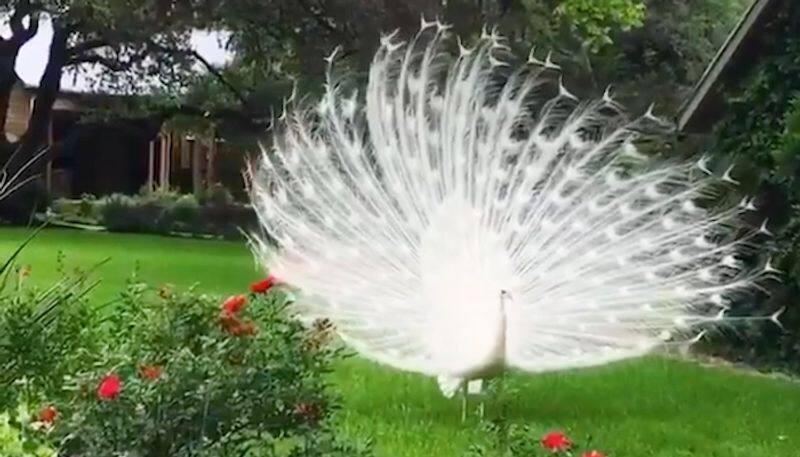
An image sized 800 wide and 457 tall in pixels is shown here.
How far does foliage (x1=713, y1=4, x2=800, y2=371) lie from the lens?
29.0 feet

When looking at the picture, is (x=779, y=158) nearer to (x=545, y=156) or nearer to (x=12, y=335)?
(x=545, y=156)

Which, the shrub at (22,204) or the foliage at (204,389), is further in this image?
the shrub at (22,204)

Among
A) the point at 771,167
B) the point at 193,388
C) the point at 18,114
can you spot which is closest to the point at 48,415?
the point at 193,388

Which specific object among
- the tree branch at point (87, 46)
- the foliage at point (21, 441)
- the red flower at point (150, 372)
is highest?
the tree branch at point (87, 46)

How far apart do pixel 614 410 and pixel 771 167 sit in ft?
10.3

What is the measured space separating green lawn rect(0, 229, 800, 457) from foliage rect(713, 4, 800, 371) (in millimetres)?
796

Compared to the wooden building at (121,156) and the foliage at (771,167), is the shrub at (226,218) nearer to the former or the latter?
the wooden building at (121,156)

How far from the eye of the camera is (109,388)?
3342mm

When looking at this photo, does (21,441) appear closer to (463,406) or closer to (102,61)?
(463,406)

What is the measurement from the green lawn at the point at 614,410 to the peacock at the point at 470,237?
1.00ft

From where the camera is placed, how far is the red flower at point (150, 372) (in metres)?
3.52

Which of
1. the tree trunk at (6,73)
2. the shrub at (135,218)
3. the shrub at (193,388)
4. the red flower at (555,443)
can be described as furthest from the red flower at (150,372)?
the tree trunk at (6,73)

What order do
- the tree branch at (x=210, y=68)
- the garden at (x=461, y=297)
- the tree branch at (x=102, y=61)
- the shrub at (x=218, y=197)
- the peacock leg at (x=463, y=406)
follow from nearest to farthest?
the garden at (x=461, y=297) → the peacock leg at (x=463, y=406) → the tree branch at (x=210, y=68) → the tree branch at (x=102, y=61) → the shrub at (x=218, y=197)

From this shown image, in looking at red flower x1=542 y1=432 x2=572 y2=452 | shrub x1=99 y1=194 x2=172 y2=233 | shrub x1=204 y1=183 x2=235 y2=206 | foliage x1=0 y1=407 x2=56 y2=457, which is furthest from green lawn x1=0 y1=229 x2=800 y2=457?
shrub x1=204 y1=183 x2=235 y2=206
